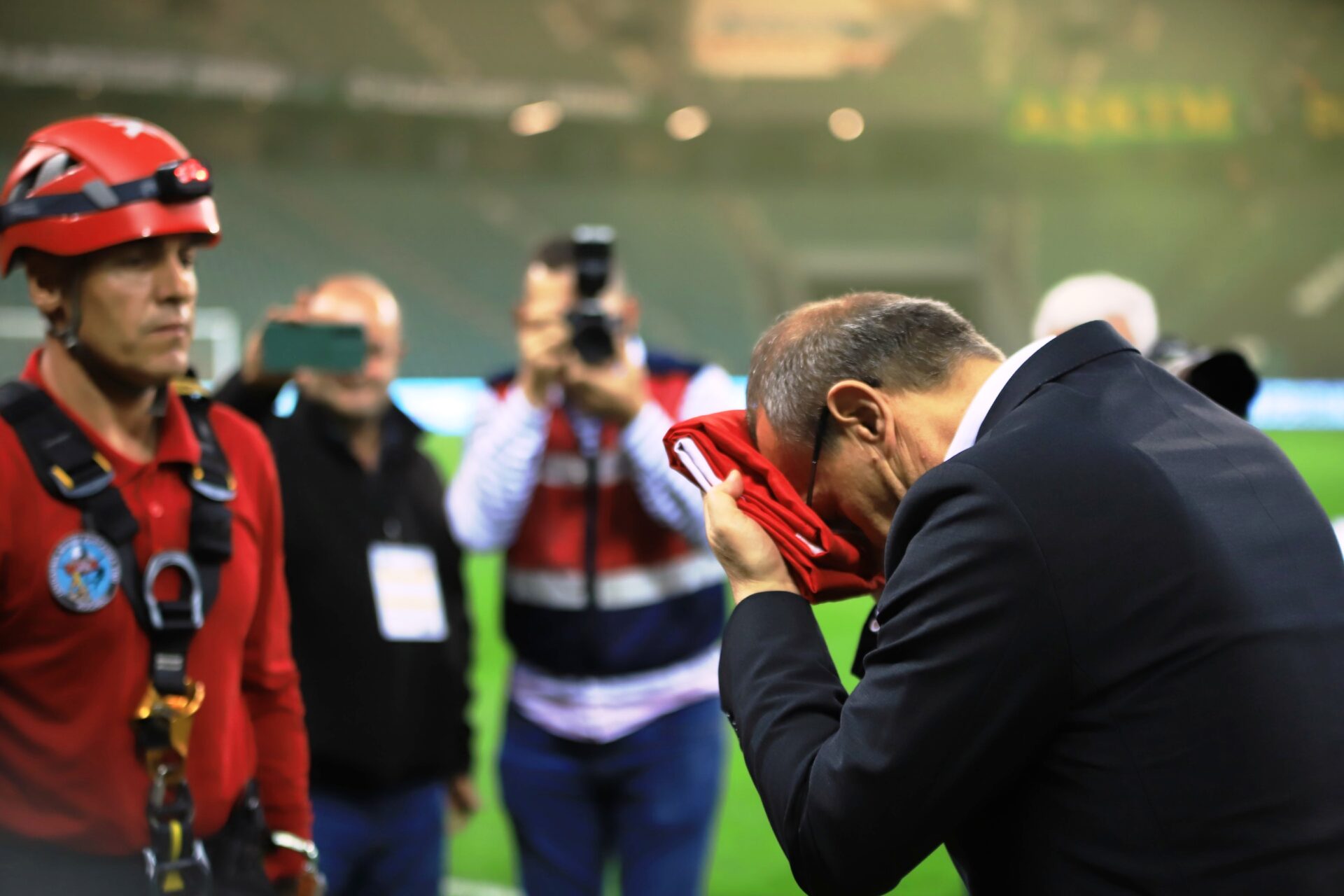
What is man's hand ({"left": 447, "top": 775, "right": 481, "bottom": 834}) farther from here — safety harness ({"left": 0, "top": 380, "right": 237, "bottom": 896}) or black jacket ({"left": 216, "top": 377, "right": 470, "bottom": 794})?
safety harness ({"left": 0, "top": 380, "right": 237, "bottom": 896})

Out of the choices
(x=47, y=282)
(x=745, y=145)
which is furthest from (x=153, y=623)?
(x=745, y=145)

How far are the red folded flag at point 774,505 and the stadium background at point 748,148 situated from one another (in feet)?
44.3

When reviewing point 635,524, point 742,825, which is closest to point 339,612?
point 635,524

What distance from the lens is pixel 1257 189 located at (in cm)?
2066

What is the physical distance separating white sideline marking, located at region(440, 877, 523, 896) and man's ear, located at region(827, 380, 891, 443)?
306 cm

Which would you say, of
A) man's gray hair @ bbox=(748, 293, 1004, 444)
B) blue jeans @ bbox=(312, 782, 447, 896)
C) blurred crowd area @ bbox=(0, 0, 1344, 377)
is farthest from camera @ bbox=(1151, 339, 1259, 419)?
blurred crowd area @ bbox=(0, 0, 1344, 377)

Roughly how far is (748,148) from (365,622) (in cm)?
1726

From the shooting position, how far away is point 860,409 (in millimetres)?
1432

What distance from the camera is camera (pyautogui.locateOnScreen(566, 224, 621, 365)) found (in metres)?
2.85

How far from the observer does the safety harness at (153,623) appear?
1.72m

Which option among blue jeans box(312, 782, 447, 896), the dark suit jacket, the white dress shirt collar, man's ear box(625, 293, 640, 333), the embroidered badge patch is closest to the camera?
the dark suit jacket

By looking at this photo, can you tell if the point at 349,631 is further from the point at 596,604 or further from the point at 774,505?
the point at 774,505

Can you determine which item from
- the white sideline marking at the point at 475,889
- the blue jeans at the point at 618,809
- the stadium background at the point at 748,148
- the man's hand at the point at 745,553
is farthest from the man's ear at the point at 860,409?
the stadium background at the point at 748,148

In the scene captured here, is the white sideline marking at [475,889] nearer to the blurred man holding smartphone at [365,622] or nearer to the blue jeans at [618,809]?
the blurred man holding smartphone at [365,622]
